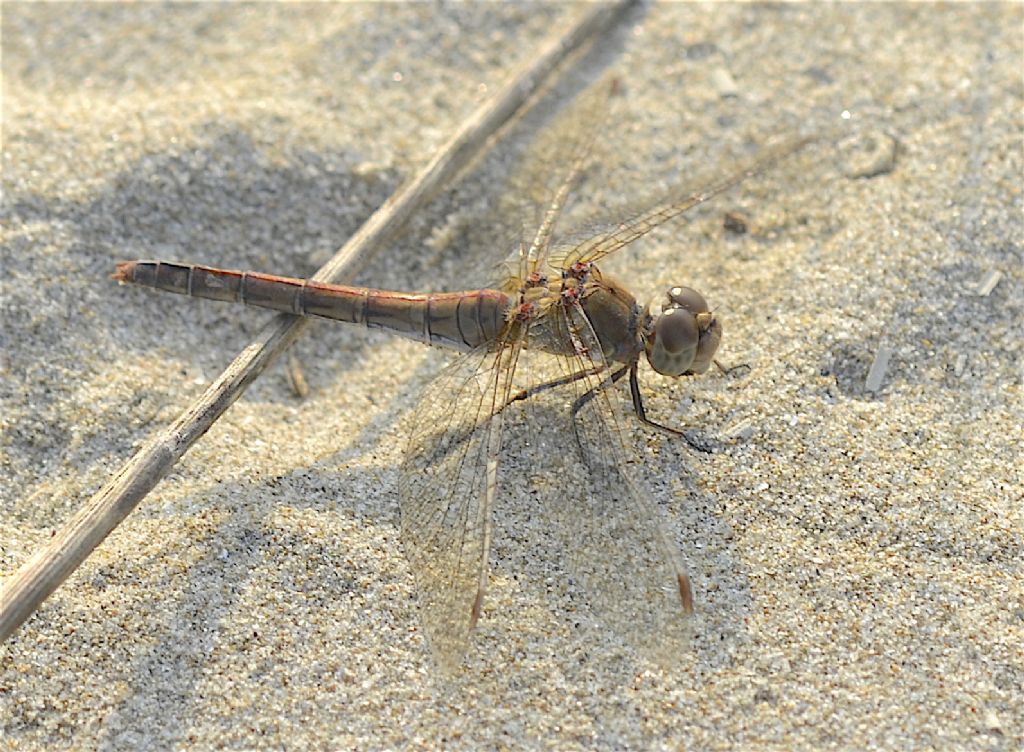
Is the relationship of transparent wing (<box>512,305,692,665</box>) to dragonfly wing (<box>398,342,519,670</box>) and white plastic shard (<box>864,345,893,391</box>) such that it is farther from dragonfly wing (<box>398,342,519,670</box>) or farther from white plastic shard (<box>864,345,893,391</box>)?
white plastic shard (<box>864,345,893,391</box>)

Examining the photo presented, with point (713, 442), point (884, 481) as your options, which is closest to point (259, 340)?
point (713, 442)

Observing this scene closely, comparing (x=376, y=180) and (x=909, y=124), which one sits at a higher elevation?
(x=376, y=180)

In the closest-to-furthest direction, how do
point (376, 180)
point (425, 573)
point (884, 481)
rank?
point (425, 573) < point (884, 481) < point (376, 180)

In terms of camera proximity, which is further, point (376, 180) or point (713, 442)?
point (376, 180)

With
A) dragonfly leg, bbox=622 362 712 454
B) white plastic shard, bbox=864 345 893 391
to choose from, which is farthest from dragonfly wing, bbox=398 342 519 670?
white plastic shard, bbox=864 345 893 391

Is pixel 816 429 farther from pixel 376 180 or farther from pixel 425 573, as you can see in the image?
pixel 376 180

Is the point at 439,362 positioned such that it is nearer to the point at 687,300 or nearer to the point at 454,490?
the point at 454,490
